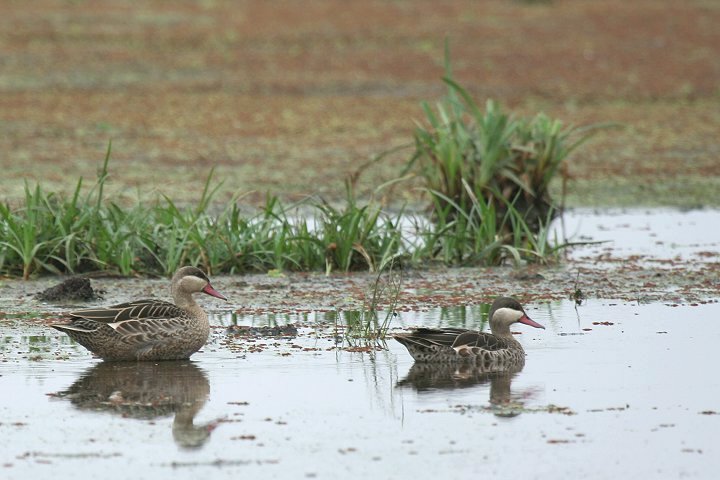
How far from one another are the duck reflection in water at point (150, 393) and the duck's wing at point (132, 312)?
0.82 feet

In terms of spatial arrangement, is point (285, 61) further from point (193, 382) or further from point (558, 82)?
point (193, 382)

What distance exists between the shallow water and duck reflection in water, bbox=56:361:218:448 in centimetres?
1

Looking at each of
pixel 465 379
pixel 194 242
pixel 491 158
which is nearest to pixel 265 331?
pixel 465 379

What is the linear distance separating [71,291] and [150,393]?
2.45 metres

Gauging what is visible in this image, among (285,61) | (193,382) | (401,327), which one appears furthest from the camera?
(285,61)

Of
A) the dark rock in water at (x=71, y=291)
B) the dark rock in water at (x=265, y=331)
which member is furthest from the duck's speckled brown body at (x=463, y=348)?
the dark rock in water at (x=71, y=291)

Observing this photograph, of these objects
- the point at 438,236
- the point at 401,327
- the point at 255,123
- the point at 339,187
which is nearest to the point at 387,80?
the point at 255,123

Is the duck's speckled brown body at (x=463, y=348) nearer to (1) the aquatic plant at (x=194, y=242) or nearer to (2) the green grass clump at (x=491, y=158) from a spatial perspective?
(1) the aquatic plant at (x=194, y=242)

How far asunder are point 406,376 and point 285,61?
62.4 feet

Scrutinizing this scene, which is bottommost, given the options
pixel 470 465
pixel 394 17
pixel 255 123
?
pixel 470 465

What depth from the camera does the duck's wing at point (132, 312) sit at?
8070mm

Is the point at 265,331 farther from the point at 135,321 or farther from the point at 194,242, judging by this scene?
the point at 194,242

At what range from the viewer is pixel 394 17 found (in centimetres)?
3394

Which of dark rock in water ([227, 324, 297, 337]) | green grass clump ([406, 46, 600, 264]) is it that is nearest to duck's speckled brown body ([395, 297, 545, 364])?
dark rock in water ([227, 324, 297, 337])
